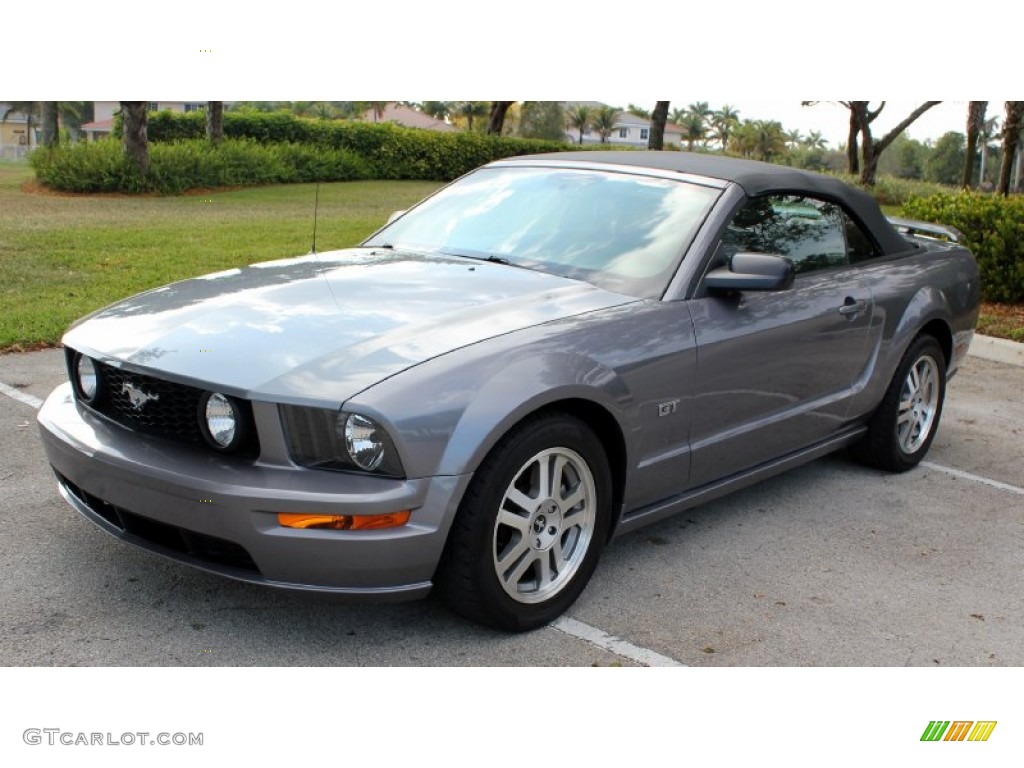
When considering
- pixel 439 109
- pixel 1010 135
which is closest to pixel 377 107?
pixel 439 109

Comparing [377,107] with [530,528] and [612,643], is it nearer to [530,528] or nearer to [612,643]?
[530,528]

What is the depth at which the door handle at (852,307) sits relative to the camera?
4.78 metres

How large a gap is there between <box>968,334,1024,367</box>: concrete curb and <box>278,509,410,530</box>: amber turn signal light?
24.6 ft

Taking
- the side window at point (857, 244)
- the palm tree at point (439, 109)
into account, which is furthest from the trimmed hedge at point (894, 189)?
the palm tree at point (439, 109)

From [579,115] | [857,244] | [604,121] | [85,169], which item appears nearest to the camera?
[857,244]

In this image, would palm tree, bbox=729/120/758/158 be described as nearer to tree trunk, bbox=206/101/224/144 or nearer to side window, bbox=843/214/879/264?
tree trunk, bbox=206/101/224/144

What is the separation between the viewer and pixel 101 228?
47.1 feet

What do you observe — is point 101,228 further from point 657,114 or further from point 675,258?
point 657,114

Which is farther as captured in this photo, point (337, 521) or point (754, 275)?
point (754, 275)

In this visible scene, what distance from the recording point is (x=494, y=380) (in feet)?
10.7

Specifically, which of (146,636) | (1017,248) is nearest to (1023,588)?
(146,636)

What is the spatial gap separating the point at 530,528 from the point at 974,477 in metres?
3.25

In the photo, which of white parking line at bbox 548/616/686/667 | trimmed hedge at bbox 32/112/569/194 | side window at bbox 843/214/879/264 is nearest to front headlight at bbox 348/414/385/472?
white parking line at bbox 548/616/686/667

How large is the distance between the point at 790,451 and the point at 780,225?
1.00 metres
